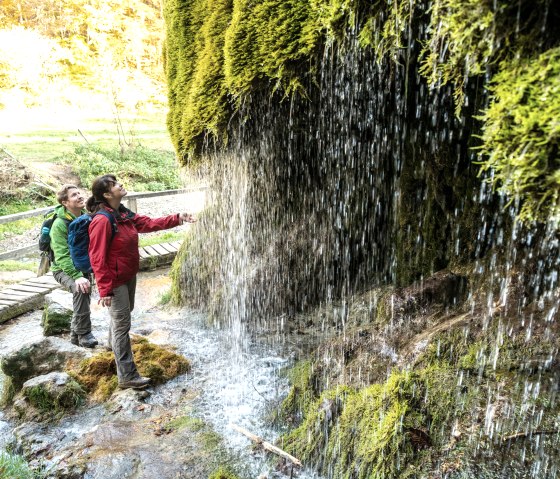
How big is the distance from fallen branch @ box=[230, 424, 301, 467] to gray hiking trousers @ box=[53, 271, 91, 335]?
9.63 ft

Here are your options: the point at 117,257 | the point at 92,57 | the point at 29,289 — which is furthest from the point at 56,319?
the point at 92,57

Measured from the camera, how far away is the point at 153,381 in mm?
5160

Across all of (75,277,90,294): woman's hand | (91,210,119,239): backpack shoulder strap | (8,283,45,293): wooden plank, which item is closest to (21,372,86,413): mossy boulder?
(75,277,90,294): woman's hand

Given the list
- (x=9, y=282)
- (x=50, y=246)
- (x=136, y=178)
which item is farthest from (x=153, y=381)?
(x=136, y=178)

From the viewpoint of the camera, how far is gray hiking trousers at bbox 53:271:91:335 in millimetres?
5866

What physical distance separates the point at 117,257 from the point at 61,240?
1.39m

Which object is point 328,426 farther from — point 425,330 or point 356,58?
point 356,58

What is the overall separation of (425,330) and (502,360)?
94cm

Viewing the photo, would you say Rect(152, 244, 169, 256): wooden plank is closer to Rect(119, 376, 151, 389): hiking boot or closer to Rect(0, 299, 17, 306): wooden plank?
Rect(0, 299, 17, 306): wooden plank

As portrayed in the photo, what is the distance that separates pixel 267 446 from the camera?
150 inches

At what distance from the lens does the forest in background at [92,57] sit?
19.2 m

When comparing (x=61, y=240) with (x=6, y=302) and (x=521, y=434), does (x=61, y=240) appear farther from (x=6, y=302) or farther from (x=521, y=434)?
(x=521, y=434)

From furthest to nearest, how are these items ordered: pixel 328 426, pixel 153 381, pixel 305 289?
pixel 305 289, pixel 153 381, pixel 328 426

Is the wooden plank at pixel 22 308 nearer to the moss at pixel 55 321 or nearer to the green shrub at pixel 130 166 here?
the moss at pixel 55 321
